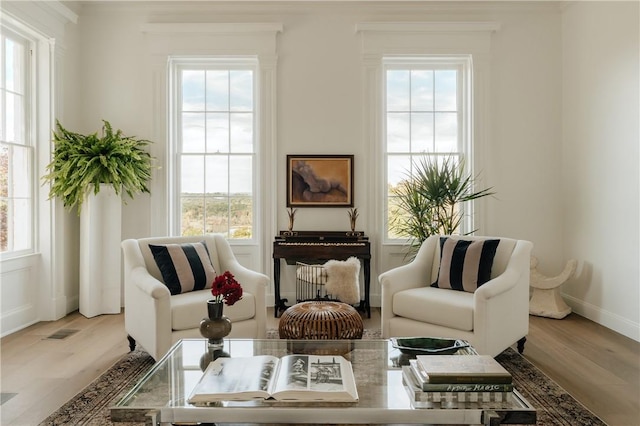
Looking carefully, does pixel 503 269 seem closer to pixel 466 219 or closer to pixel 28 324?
pixel 466 219

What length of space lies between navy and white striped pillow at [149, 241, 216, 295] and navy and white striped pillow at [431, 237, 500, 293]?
1696 millimetres

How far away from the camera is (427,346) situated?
6.97ft

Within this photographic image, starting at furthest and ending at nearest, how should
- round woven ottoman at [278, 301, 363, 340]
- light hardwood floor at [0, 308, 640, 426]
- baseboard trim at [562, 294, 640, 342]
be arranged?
baseboard trim at [562, 294, 640, 342] < round woven ottoman at [278, 301, 363, 340] < light hardwood floor at [0, 308, 640, 426]

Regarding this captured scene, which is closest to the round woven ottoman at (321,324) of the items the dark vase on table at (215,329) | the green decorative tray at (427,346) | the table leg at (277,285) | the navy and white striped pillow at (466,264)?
the green decorative tray at (427,346)

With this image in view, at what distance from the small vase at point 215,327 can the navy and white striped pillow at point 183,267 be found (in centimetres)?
101

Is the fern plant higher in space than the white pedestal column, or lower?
higher

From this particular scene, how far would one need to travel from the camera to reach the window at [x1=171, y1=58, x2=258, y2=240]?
15.6ft

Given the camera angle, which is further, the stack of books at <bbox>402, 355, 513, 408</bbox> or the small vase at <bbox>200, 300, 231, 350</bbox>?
the small vase at <bbox>200, 300, 231, 350</bbox>

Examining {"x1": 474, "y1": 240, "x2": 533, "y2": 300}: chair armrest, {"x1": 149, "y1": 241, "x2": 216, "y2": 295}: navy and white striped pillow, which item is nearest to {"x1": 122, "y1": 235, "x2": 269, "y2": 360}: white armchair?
{"x1": 149, "y1": 241, "x2": 216, "y2": 295}: navy and white striped pillow

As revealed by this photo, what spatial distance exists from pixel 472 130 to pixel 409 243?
4.39 ft

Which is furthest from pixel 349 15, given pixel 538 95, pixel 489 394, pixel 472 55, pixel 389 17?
pixel 489 394

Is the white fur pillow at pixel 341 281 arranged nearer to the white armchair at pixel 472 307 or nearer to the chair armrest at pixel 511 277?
the white armchair at pixel 472 307

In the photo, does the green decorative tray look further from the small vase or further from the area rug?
the small vase

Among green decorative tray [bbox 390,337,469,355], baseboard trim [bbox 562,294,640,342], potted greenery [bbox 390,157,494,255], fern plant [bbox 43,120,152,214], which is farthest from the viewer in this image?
potted greenery [bbox 390,157,494,255]
